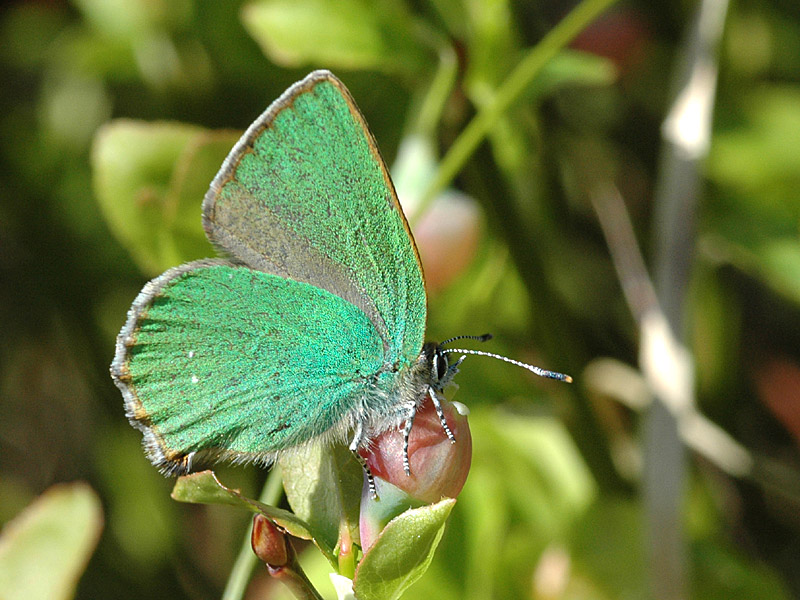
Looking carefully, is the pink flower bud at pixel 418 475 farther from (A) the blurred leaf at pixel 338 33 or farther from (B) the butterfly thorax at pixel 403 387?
(A) the blurred leaf at pixel 338 33

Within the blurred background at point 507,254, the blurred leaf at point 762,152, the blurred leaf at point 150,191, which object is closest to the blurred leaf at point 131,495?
the blurred background at point 507,254

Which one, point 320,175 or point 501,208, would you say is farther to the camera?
point 501,208

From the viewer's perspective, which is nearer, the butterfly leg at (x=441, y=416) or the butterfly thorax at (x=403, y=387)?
the butterfly leg at (x=441, y=416)

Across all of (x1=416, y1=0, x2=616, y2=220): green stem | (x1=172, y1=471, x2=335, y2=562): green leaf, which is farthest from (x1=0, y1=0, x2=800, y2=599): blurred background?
(x1=172, y1=471, x2=335, y2=562): green leaf

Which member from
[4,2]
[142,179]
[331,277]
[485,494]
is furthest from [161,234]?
[4,2]

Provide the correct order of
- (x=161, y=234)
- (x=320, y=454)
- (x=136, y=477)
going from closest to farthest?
(x=320, y=454) → (x=161, y=234) → (x=136, y=477)

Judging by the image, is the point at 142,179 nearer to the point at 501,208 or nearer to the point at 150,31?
the point at 501,208

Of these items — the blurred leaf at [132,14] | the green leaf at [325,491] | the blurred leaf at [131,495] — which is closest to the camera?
the green leaf at [325,491]

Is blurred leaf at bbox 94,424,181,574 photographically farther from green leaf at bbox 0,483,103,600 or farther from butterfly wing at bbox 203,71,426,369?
butterfly wing at bbox 203,71,426,369
